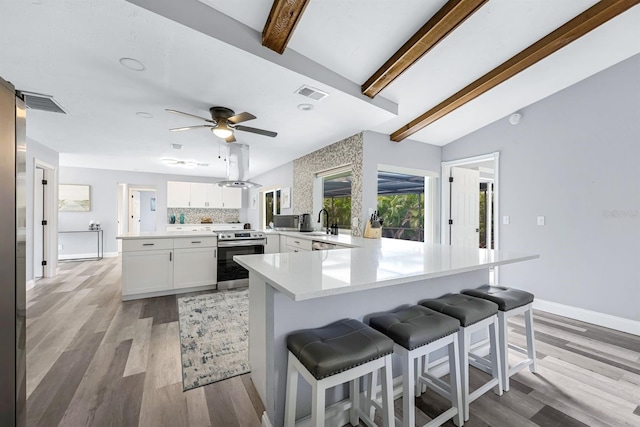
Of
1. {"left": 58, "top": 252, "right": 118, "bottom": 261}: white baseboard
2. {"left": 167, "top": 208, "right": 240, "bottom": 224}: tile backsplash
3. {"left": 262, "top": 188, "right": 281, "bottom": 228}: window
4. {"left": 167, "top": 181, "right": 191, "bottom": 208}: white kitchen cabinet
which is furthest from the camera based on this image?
{"left": 167, "top": 208, "right": 240, "bottom": 224}: tile backsplash

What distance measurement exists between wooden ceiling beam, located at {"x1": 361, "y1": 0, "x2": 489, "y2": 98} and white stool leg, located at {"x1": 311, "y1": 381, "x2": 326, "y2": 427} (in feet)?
8.04

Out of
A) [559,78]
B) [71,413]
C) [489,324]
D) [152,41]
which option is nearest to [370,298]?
[489,324]

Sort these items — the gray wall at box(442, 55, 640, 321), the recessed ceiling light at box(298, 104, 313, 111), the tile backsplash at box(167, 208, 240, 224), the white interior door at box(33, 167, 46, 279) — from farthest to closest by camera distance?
the tile backsplash at box(167, 208, 240, 224) → the white interior door at box(33, 167, 46, 279) → the recessed ceiling light at box(298, 104, 313, 111) → the gray wall at box(442, 55, 640, 321)

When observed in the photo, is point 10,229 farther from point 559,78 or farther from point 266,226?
point 266,226

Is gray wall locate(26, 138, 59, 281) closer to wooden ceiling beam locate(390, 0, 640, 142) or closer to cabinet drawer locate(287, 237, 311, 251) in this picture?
cabinet drawer locate(287, 237, 311, 251)

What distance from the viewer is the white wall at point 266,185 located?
19.1 ft

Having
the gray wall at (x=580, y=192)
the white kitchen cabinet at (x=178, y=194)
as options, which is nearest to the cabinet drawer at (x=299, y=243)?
the gray wall at (x=580, y=192)

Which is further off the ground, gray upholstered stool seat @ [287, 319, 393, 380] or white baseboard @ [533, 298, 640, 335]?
gray upholstered stool seat @ [287, 319, 393, 380]

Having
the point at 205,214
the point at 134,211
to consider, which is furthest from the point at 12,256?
the point at 134,211

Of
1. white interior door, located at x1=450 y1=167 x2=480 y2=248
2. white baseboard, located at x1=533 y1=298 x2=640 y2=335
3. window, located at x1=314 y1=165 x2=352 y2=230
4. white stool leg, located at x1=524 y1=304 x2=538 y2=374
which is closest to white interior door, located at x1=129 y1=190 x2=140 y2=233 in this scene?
window, located at x1=314 y1=165 x2=352 y2=230

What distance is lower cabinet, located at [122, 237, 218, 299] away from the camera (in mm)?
3492

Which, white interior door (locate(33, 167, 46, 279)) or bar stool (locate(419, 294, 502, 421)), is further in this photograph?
white interior door (locate(33, 167, 46, 279))

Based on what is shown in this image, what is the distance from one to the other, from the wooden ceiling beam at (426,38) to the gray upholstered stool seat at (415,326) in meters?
2.04

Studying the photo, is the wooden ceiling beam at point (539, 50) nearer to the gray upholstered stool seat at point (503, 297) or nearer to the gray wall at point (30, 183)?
the gray upholstered stool seat at point (503, 297)
